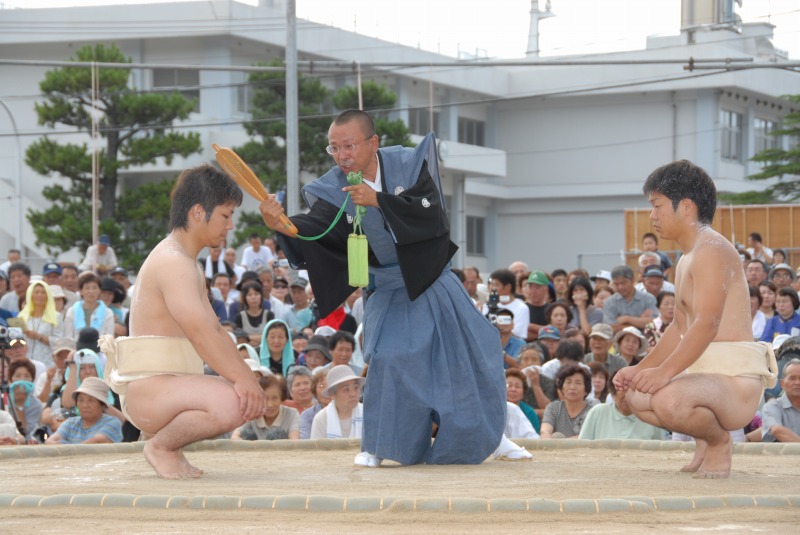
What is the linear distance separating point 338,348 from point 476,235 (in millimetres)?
18591

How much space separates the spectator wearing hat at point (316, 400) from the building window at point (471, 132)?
744 inches

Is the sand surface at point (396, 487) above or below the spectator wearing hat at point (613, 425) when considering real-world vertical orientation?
above

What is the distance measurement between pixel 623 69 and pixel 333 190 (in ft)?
64.9

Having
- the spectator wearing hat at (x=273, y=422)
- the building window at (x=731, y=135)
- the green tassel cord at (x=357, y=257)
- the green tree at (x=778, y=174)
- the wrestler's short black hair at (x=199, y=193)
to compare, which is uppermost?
the building window at (x=731, y=135)

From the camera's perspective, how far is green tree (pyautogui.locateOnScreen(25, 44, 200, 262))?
54.0ft

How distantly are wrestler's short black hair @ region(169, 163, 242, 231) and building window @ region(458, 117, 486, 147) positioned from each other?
70.1 ft

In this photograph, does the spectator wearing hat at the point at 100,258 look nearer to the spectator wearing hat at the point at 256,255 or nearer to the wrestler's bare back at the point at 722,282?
the spectator wearing hat at the point at 256,255

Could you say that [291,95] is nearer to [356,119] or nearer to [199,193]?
[356,119]

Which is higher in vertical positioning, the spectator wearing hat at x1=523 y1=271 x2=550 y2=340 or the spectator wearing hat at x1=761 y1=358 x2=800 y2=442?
the spectator wearing hat at x1=523 y1=271 x2=550 y2=340

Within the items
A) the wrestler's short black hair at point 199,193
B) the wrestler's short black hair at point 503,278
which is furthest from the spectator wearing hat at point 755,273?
the wrestler's short black hair at point 199,193

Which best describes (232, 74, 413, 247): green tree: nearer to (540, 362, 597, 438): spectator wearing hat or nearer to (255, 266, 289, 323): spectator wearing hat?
(255, 266, 289, 323): spectator wearing hat

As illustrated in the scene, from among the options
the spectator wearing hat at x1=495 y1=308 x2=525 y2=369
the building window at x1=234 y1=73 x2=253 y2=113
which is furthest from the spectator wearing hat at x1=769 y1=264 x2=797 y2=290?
the building window at x1=234 y1=73 x2=253 y2=113

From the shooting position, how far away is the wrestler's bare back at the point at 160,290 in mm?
3834

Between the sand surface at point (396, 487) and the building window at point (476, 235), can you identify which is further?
the building window at point (476, 235)
